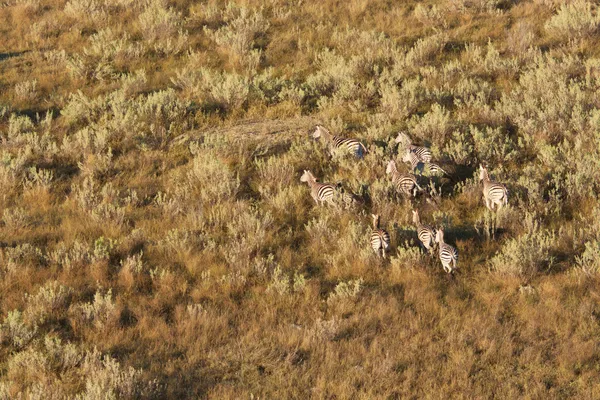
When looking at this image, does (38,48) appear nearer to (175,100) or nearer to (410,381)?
(175,100)

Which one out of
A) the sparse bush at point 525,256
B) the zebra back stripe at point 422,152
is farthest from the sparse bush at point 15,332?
the zebra back stripe at point 422,152

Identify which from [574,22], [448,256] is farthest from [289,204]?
[574,22]

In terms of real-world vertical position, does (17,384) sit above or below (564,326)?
above

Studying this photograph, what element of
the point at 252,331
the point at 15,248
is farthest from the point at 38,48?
the point at 252,331

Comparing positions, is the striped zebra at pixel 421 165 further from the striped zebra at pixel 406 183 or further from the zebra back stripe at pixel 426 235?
the zebra back stripe at pixel 426 235

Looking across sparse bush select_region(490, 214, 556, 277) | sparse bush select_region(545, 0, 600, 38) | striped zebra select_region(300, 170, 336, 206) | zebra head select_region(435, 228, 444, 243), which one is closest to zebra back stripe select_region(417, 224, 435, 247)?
zebra head select_region(435, 228, 444, 243)

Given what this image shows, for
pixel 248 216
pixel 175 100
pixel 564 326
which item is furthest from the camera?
pixel 175 100

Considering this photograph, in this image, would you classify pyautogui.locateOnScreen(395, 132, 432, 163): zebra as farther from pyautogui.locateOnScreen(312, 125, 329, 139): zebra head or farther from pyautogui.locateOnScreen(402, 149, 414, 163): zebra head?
pyautogui.locateOnScreen(312, 125, 329, 139): zebra head
